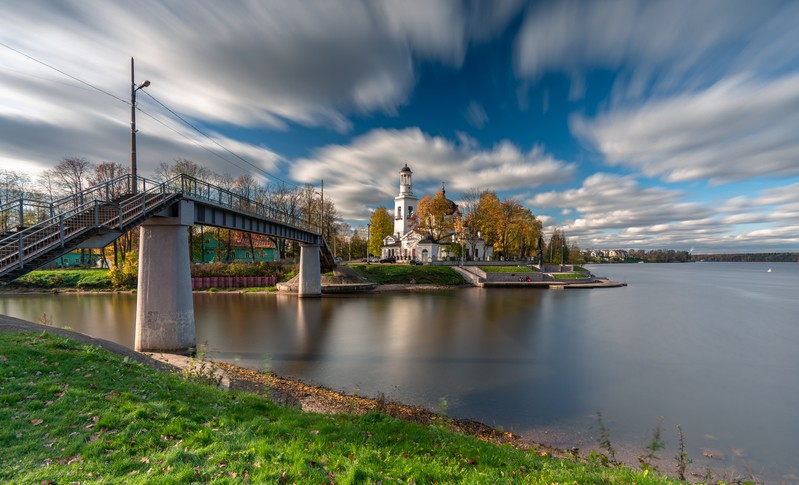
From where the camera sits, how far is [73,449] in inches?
168

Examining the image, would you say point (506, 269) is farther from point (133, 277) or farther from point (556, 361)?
point (133, 277)

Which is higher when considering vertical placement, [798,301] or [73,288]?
[73,288]

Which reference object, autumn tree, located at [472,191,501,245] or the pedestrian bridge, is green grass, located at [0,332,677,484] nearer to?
the pedestrian bridge

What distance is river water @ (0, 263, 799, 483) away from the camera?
351 inches

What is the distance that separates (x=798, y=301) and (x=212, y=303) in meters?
62.5

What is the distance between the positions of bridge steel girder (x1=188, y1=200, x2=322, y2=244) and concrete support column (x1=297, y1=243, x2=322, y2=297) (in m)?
3.46

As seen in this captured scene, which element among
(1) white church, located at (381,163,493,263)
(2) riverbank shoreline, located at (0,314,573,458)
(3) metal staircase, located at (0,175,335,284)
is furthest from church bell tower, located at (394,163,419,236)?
(2) riverbank shoreline, located at (0,314,573,458)

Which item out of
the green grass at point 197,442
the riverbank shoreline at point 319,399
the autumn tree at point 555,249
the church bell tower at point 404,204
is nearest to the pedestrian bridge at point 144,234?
the riverbank shoreline at point 319,399

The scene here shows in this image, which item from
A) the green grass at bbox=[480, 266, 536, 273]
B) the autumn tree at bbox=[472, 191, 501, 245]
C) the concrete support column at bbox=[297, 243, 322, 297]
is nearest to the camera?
the concrete support column at bbox=[297, 243, 322, 297]

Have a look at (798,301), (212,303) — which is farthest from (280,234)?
(798,301)

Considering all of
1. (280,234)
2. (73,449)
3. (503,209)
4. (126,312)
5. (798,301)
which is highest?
(503,209)

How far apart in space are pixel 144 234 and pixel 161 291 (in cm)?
259

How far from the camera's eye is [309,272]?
35.2 meters

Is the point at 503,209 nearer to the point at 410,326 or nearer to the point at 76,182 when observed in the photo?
the point at 410,326
